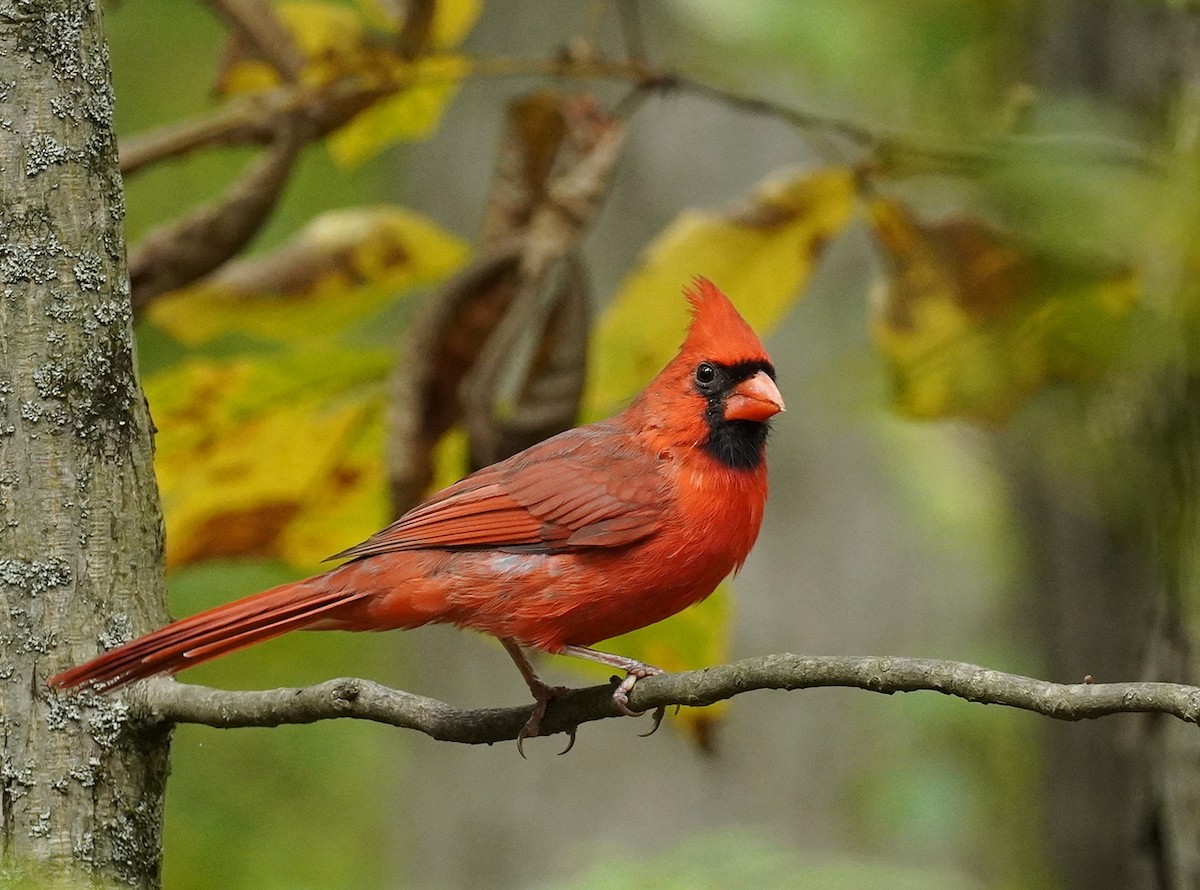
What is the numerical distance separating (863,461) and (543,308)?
2.48 m

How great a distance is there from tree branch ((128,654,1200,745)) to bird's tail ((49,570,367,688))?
7 cm

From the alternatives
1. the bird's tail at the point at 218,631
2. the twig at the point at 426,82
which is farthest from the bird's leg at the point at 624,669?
the twig at the point at 426,82

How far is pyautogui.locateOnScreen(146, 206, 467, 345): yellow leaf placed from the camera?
2646 mm

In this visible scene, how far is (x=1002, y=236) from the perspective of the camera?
2.59 m

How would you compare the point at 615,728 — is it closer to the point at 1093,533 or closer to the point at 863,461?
the point at 863,461

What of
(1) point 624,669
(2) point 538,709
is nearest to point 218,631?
(2) point 538,709

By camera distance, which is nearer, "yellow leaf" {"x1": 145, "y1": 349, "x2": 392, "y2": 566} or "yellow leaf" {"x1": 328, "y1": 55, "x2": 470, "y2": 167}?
"yellow leaf" {"x1": 145, "y1": 349, "x2": 392, "y2": 566}

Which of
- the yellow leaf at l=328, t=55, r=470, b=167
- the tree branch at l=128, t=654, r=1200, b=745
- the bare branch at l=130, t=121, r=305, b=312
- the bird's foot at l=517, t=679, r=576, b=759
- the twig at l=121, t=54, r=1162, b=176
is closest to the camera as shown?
the tree branch at l=128, t=654, r=1200, b=745

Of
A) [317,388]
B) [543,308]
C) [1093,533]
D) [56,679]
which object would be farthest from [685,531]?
[1093,533]

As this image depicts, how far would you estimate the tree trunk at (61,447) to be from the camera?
1915mm

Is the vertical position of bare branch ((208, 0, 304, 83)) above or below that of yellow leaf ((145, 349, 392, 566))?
above

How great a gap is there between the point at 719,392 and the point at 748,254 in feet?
1.27

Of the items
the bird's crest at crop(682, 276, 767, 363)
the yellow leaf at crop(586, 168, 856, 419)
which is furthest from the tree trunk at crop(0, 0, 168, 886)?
the bird's crest at crop(682, 276, 767, 363)

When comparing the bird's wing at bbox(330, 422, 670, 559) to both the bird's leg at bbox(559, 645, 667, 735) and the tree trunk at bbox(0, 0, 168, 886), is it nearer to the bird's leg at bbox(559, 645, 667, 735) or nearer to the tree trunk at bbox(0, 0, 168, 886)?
the bird's leg at bbox(559, 645, 667, 735)
